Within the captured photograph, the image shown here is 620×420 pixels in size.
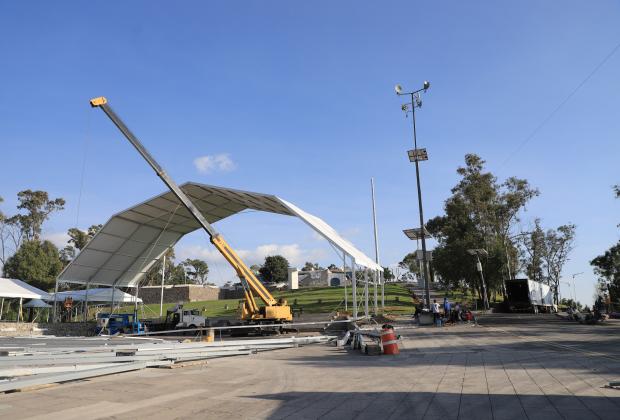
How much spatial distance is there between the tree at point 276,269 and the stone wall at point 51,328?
217 ft

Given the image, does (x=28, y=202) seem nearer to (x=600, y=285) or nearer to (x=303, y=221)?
(x=303, y=221)

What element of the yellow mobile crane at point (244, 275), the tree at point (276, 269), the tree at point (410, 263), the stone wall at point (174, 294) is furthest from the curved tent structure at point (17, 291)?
the tree at point (410, 263)

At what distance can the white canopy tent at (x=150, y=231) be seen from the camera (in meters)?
28.0

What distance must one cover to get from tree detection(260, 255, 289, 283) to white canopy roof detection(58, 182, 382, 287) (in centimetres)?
6184

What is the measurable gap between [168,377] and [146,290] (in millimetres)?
71634

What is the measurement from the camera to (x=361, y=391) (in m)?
6.84

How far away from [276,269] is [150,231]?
6609cm

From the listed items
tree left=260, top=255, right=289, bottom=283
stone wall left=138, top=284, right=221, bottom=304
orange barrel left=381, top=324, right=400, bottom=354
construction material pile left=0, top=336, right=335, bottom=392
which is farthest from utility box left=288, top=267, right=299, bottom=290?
orange barrel left=381, top=324, right=400, bottom=354

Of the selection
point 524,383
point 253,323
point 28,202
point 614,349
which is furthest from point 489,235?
point 28,202

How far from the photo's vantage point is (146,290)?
74.9m

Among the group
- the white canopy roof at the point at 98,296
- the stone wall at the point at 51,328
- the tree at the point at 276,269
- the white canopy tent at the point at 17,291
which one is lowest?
the stone wall at the point at 51,328

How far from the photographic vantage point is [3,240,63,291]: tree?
5466 centimetres

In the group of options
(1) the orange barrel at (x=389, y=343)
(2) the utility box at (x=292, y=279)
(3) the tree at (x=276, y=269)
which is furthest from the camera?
(3) the tree at (x=276, y=269)

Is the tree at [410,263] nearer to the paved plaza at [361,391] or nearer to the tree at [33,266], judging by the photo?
the tree at [33,266]
